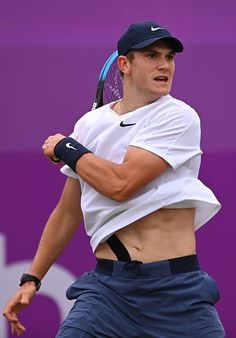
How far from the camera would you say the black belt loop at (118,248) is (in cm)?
387

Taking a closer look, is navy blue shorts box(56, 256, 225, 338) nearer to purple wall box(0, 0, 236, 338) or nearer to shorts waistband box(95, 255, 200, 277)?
shorts waistband box(95, 255, 200, 277)

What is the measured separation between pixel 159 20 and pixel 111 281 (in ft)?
6.22

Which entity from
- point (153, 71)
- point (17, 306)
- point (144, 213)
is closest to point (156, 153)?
point (144, 213)

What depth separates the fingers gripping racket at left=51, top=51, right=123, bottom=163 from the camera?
4453 mm

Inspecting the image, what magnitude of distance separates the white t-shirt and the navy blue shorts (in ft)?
0.54

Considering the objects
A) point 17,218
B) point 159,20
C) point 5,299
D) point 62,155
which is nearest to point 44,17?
point 159,20

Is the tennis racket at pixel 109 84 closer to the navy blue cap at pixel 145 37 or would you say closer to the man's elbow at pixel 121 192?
the navy blue cap at pixel 145 37

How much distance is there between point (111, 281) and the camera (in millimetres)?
3877

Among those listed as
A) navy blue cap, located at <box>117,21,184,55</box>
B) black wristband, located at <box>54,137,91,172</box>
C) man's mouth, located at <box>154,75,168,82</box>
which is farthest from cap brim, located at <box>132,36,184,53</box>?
black wristband, located at <box>54,137,91,172</box>

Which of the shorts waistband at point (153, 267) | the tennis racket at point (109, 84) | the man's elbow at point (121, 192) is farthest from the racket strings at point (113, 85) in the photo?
the shorts waistband at point (153, 267)

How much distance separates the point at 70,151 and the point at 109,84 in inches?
26.5

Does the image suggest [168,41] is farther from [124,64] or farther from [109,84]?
[109,84]

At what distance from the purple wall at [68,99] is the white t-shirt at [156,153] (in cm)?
141

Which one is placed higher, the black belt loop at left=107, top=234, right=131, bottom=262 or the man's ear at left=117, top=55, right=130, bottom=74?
the man's ear at left=117, top=55, right=130, bottom=74
